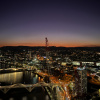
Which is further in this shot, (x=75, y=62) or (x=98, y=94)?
(x=75, y=62)

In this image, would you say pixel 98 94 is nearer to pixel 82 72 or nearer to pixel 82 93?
pixel 82 93

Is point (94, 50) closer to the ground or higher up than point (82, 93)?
higher up

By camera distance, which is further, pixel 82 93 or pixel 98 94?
pixel 82 93

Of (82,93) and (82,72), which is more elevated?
(82,72)

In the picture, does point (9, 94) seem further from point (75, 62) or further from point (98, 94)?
point (75, 62)

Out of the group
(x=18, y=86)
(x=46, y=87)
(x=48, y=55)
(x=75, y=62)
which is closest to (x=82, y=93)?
(x=46, y=87)

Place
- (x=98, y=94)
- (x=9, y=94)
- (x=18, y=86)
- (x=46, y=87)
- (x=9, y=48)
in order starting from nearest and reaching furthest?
(x=98, y=94)
(x=9, y=94)
(x=18, y=86)
(x=46, y=87)
(x=9, y=48)

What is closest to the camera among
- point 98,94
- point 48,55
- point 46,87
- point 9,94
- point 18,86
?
point 98,94

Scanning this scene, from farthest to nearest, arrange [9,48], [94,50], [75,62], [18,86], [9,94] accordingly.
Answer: [9,48]
[94,50]
[75,62]
[18,86]
[9,94]

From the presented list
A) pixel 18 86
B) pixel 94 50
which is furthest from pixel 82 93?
pixel 94 50
